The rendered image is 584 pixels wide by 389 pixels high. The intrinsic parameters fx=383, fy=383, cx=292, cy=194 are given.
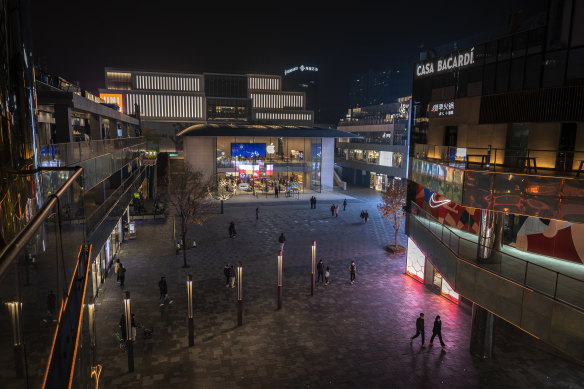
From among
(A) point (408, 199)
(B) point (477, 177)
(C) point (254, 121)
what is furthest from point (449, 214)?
(C) point (254, 121)

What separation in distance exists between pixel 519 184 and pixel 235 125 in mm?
56872

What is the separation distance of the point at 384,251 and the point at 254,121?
211ft

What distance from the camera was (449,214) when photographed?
67.7ft

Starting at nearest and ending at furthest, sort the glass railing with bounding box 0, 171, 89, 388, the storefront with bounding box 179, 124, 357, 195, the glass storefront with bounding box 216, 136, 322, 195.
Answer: the glass railing with bounding box 0, 171, 89, 388, the storefront with bounding box 179, 124, 357, 195, the glass storefront with bounding box 216, 136, 322, 195

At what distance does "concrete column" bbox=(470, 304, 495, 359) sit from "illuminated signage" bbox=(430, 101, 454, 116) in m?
9.65

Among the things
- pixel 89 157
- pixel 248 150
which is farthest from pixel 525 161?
pixel 248 150

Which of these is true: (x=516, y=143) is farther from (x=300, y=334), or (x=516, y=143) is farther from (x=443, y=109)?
(x=300, y=334)

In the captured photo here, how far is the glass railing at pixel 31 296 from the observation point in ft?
6.87

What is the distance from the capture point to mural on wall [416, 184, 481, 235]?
746 inches

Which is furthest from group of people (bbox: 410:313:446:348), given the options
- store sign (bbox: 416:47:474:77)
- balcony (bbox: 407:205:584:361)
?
store sign (bbox: 416:47:474:77)

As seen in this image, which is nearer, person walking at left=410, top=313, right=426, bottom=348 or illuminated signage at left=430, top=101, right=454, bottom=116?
person walking at left=410, top=313, right=426, bottom=348

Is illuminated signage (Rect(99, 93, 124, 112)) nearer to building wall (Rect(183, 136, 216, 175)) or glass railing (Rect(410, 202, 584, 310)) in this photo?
building wall (Rect(183, 136, 216, 175))

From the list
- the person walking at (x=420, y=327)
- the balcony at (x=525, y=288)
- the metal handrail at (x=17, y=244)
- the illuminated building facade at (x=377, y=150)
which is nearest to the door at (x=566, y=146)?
the balcony at (x=525, y=288)

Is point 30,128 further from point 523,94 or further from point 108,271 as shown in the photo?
point 108,271
